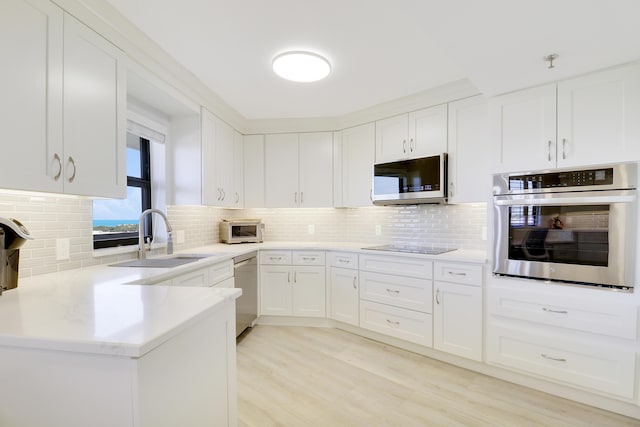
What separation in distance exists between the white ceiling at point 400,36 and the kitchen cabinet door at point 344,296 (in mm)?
1882

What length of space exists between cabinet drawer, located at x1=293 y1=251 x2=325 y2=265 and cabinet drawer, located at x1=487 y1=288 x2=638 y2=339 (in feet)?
5.43

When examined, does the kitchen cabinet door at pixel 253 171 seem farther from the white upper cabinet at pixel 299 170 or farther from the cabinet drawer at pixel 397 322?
the cabinet drawer at pixel 397 322

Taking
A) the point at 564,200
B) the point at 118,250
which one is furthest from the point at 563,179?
the point at 118,250

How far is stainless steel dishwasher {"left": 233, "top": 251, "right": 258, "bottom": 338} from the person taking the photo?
287 centimetres

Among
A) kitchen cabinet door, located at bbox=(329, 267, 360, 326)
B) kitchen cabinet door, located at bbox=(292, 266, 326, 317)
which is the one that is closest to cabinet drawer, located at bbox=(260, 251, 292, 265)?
kitchen cabinet door, located at bbox=(292, 266, 326, 317)

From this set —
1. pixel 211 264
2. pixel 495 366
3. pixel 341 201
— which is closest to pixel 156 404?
pixel 211 264

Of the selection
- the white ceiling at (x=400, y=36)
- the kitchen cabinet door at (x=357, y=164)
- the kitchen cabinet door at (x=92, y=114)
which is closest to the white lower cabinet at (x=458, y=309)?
the kitchen cabinet door at (x=357, y=164)

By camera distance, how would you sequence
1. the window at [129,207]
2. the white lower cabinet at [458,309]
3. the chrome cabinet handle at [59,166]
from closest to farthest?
the chrome cabinet handle at [59,166]
the window at [129,207]
the white lower cabinet at [458,309]

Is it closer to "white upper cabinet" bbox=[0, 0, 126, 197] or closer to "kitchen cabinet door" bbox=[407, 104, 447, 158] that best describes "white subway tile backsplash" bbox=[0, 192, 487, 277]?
"white upper cabinet" bbox=[0, 0, 126, 197]

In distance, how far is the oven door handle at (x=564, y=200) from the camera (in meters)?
1.85

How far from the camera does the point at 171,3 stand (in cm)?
167

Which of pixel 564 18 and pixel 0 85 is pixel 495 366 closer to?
pixel 564 18

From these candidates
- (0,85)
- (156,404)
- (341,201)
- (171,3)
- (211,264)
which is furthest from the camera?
(341,201)

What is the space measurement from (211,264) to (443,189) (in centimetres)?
215
